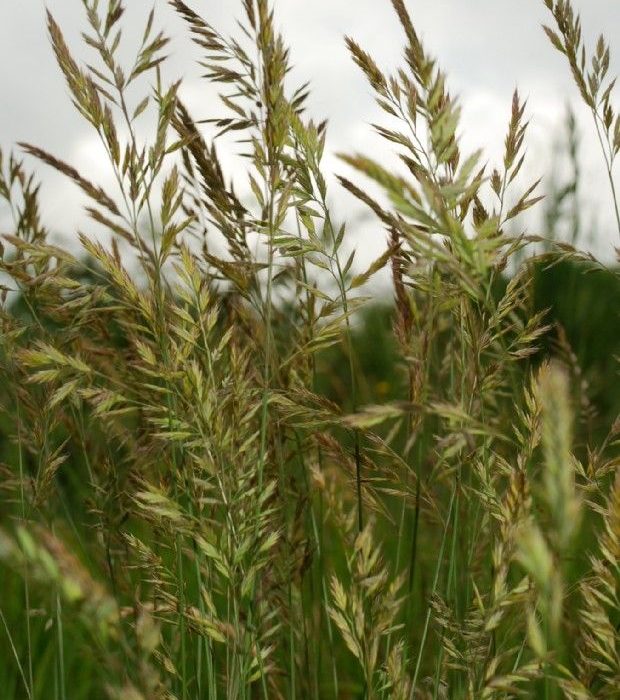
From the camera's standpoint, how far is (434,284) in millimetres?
1367

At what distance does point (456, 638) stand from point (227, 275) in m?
0.73

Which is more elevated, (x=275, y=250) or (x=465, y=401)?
(x=275, y=250)

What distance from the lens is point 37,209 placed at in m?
2.01

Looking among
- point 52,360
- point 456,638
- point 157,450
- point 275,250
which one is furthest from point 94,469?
point 456,638

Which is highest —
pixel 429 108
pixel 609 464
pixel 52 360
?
pixel 429 108

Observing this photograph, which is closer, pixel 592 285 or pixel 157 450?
pixel 157 450

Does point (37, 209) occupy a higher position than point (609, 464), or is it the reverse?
point (37, 209)

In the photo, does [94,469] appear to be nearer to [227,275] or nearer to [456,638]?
[227,275]

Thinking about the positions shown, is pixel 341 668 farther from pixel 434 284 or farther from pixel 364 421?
pixel 364 421

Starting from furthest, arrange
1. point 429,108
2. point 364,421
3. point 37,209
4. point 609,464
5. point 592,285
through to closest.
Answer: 1. point 592,285
2. point 37,209
3. point 609,464
4. point 429,108
5. point 364,421

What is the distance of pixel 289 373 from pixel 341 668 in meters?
1.24

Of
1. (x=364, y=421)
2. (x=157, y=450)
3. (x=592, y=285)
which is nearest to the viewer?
(x=364, y=421)

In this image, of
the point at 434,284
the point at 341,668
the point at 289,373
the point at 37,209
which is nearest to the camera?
the point at 434,284

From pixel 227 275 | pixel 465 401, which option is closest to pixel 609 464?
pixel 465 401
